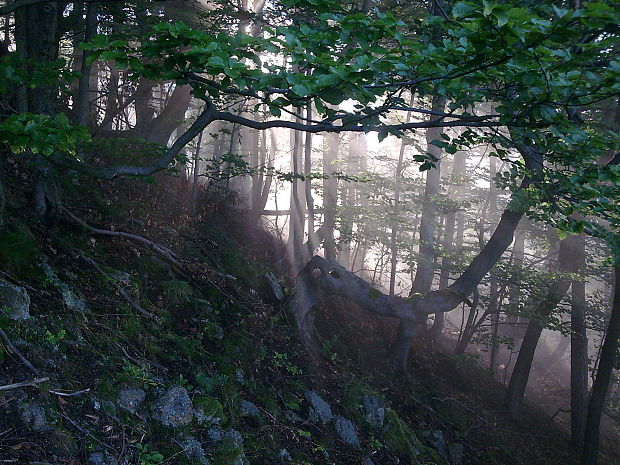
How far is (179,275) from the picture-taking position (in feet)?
23.7

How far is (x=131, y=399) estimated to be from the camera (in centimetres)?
434

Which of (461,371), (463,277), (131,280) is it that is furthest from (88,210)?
(461,371)

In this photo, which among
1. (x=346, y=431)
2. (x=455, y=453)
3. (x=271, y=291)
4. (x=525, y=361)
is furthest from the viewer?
(x=525, y=361)

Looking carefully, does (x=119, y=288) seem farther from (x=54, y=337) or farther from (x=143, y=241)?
(x=54, y=337)

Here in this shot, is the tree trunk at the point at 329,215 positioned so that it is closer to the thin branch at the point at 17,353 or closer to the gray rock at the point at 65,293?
the gray rock at the point at 65,293

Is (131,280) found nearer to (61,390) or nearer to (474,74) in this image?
(61,390)

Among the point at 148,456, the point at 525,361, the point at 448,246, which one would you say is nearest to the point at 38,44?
the point at 148,456

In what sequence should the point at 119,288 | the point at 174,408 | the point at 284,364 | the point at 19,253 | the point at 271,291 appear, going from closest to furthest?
the point at 174,408
the point at 19,253
the point at 119,288
the point at 284,364
the point at 271,291

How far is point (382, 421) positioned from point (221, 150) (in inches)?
661

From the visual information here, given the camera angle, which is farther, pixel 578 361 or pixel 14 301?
pixel 578 361

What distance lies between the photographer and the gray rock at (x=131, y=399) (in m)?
4.24

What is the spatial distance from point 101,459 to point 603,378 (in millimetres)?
10013

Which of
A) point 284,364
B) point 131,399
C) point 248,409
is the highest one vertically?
point 131,399

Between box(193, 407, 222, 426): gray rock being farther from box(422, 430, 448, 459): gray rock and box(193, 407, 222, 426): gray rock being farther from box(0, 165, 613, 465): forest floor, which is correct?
box(422, 430, 448, 459): gray rock
